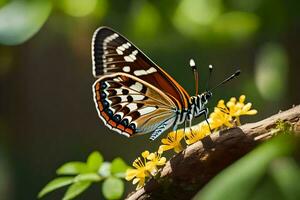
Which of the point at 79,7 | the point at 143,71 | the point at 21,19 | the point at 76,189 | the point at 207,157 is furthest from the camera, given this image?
the point at 79,7

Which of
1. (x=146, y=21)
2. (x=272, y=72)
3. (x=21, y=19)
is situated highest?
(x=21, y=19)

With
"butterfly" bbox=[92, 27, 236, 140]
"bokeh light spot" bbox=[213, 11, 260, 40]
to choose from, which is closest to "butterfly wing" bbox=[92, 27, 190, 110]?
"butterfly" bbox=[92, 27, 236, 140]

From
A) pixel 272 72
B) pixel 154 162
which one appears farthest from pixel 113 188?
pixel 272 72

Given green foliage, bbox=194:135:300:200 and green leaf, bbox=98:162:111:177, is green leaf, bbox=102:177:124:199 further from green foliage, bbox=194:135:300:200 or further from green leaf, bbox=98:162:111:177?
green foliage, bbox=194:135:300:200

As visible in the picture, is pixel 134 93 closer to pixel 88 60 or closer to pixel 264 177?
pixel 264 177

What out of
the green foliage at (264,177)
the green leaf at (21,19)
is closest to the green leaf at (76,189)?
the green leaf at (21,19)

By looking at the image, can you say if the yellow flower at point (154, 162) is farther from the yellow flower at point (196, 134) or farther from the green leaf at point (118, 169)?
the green leaf at point (118, 169)
